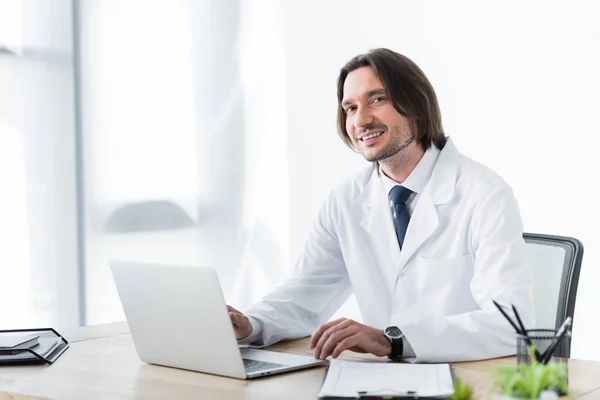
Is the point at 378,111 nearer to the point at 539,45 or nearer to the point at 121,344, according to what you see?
the point at 121,344

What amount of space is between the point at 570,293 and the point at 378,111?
687 mm

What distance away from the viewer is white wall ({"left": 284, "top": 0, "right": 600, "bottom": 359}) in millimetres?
3506

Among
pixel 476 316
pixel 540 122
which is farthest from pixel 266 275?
pixel 476 316

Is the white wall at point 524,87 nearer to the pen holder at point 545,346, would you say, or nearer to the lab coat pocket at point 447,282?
the lab coat pocket at point 447,282

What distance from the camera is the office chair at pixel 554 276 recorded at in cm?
211

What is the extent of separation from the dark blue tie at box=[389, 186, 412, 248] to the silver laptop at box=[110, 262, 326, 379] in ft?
1.75

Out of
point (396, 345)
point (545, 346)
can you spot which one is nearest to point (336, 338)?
point (396, 345)

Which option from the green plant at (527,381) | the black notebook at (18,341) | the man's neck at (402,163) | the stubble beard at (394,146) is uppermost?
the stubble beard at (394,146)

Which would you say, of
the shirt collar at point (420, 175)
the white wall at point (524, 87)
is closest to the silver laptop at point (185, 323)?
the shirt collar at point (420, 175)

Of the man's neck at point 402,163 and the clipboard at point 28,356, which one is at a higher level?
the man's neck at point 402,163

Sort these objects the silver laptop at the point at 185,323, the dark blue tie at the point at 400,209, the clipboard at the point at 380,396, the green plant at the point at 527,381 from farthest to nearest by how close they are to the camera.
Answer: the dark blue tie at the point at 400,209
the silver laptop at the point at 185,323
the clipboard at the point at 380,396
the green plant at the point at 527,381

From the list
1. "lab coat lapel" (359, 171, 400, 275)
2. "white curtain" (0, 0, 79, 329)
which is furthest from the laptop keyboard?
"white curtain" (0, 0, 79, 329)

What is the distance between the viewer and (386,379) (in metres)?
1.48

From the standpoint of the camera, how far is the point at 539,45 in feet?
11.9
